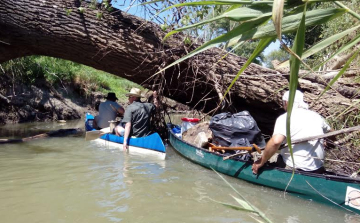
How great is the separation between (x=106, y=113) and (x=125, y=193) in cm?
529

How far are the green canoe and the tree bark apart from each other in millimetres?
1971

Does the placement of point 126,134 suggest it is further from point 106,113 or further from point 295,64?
point 295,64

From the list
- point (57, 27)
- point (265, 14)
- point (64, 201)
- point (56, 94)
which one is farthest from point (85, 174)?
point (56, 94)

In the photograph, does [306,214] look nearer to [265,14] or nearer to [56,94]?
[265,14]

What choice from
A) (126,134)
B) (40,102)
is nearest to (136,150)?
(126,134)

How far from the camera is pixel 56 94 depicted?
555 inches

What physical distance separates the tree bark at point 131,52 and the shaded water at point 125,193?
2088 millimetres

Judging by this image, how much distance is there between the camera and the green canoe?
388 centimetres

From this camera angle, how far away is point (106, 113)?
952 centimetres

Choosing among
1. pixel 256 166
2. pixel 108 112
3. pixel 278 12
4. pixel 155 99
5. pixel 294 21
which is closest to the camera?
pixel 278 12

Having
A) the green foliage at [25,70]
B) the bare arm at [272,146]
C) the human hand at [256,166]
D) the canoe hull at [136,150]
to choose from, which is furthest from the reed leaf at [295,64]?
the green foliage at [25,70]

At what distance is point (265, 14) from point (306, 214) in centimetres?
334

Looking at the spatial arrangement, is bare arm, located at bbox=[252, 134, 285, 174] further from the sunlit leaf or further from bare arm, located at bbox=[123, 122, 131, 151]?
bare arm, located at bbox=[123, 122, 131, 151]

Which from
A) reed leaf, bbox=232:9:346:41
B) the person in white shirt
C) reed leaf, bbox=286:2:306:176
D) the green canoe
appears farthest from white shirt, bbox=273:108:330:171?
reed leaf, bbox=286:2:306:176
